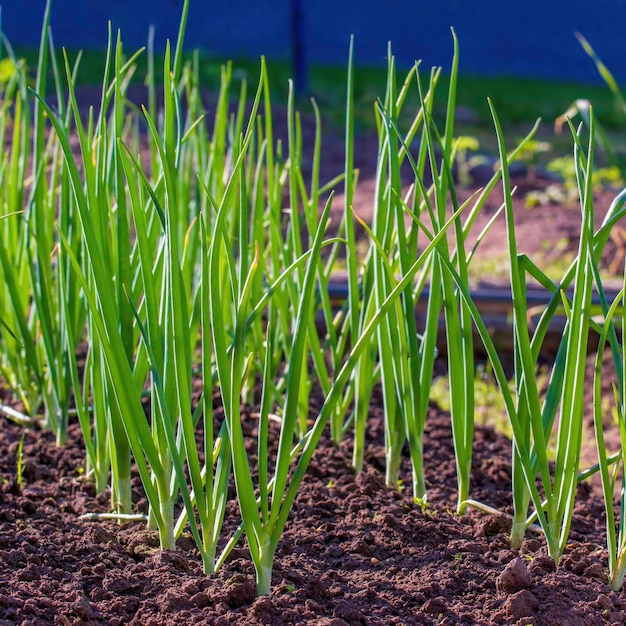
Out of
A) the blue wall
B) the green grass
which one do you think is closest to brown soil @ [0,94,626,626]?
the green grass

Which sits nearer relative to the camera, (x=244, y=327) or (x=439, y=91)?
(x=244, y=327)

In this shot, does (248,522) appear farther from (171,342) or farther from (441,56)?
(441,56)

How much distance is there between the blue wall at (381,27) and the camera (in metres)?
6.77

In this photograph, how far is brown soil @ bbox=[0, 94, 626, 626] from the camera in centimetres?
121

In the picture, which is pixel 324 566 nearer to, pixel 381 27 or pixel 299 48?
pixel 299 48

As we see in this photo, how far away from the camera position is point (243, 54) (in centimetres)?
711

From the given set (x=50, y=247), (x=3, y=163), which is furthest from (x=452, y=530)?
(x=3, y=163)

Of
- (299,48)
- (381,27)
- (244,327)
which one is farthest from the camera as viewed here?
(381,27)

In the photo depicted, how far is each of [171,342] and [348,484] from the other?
53 cm

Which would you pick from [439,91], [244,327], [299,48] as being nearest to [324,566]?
[244,327]

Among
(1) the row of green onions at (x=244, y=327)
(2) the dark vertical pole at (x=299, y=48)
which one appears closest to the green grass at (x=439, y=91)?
(2) the dark vertical pole at (x=299, y=48)

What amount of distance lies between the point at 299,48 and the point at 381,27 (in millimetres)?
1172

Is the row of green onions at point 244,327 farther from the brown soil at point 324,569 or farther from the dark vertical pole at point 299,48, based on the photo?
the dark vertical pole at point 299,48

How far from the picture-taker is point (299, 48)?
19.4ft
